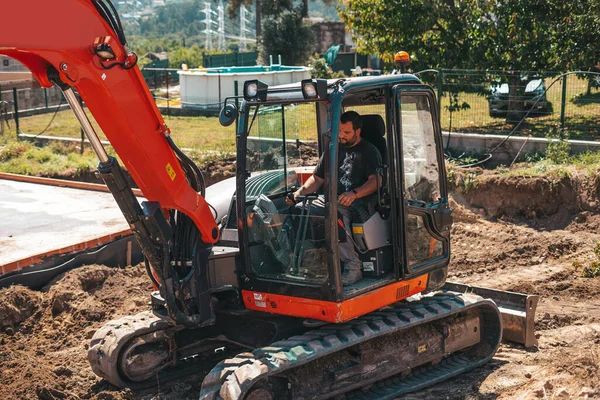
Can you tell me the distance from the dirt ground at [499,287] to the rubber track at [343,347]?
0.58ft

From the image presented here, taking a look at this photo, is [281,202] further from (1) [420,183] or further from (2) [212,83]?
(2) [212,83]

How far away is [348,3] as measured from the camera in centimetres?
1764

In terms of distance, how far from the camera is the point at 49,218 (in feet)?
37.3

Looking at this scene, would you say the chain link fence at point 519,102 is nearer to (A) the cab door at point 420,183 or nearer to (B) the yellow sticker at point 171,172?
(A) the cab door at point 420,183

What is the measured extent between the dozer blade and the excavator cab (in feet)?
4.31

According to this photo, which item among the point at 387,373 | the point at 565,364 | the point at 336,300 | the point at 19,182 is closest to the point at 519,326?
the point at 565,364

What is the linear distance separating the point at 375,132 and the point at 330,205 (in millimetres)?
921

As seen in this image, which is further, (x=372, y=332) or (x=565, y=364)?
(x=565, y=364)

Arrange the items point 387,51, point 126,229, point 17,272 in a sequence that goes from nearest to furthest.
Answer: point 17,272, point 126,229, point 387,51

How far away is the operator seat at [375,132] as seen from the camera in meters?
6.41

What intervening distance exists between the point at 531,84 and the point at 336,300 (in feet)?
34.6

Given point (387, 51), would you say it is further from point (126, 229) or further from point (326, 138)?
point (326, 138)

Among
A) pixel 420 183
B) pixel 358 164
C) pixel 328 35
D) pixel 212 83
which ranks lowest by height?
pixel 420 183

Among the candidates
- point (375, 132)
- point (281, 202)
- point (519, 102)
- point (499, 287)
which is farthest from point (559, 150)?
point (281, 202)
